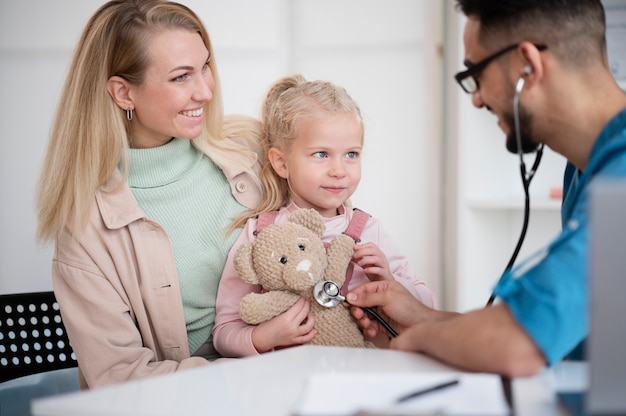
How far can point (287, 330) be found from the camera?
151 centimetres

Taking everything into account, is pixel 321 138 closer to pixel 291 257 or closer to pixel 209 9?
pixel 291 257

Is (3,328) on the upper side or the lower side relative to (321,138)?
lower

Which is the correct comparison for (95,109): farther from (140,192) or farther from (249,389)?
(249,389)

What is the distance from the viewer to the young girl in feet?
5.34

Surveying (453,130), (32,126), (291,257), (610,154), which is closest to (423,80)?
(453,130)

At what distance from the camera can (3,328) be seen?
1.82m

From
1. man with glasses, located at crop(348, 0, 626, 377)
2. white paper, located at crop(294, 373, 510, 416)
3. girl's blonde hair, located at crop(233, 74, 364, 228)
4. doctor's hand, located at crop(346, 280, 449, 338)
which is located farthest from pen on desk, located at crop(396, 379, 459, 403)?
girl's blonde hair, located at crop(233, 74, 364, 228)

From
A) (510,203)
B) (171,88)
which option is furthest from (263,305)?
(510,203)

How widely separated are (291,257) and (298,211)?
0.47 ft

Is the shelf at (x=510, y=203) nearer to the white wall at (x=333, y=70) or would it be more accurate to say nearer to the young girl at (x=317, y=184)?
the white wall at (x=333, y=70)

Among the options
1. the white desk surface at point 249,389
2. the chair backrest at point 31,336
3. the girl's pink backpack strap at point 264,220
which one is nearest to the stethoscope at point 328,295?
the girl's pink backpack strap at point 264,220

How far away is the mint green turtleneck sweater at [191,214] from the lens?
5.68 ft

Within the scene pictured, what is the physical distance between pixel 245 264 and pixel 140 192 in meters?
0.38

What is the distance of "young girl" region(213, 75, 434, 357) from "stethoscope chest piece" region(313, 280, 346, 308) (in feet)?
0.13
